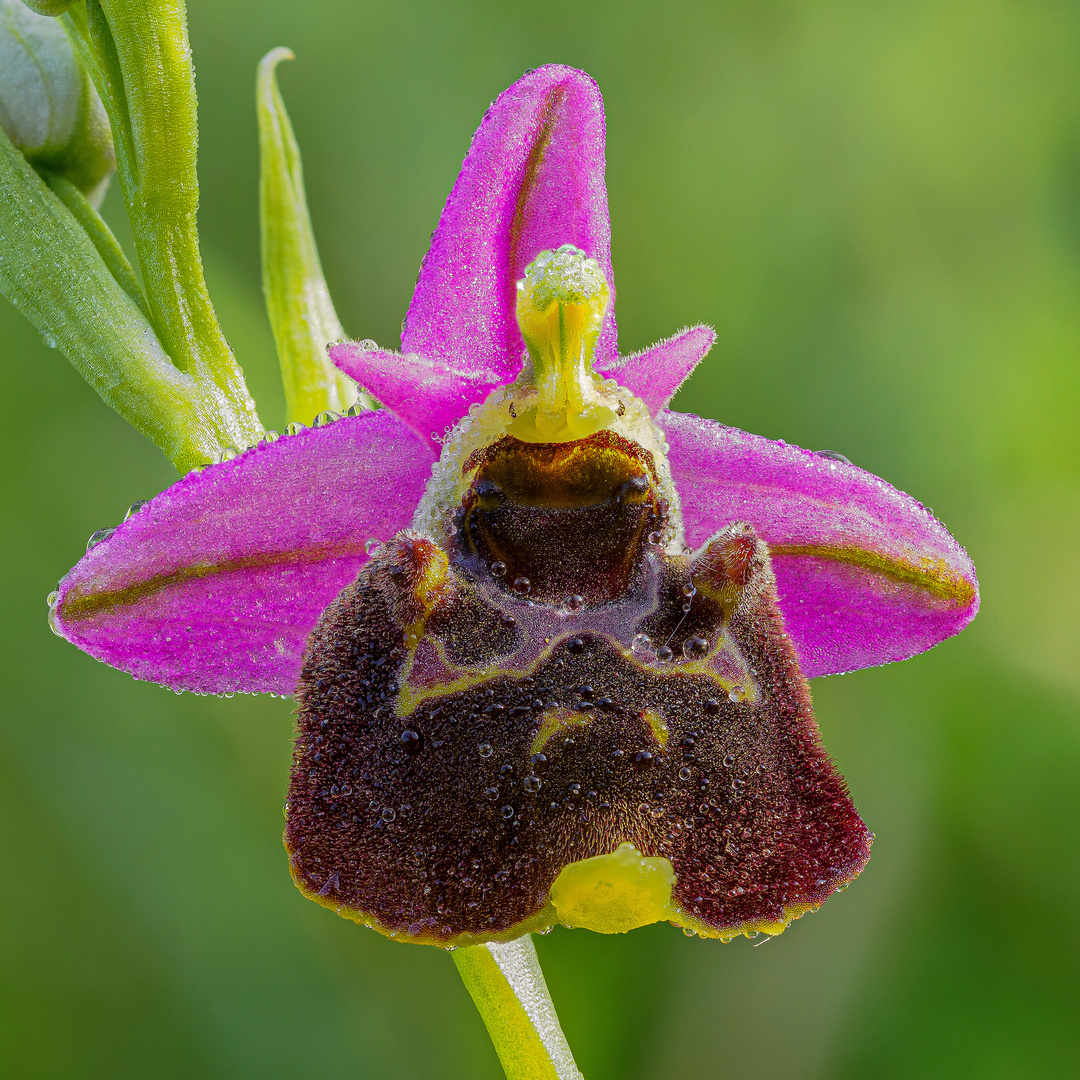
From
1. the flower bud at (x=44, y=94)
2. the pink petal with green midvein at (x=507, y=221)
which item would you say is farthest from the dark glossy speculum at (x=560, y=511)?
the flower bud at (x=44, y=94)

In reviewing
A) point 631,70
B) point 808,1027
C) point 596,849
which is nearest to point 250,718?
point 808,1027

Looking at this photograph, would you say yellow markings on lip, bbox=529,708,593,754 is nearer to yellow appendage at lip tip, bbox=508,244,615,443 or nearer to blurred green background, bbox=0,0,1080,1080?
yellow appendage at lip tip, bbox=508,244,615,443

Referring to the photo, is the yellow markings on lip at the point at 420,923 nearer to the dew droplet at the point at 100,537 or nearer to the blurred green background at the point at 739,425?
the dew droplet at the point at 100,537

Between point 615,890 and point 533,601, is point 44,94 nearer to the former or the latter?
point 533,601

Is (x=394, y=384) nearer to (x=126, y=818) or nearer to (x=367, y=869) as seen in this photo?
(x=367, y=869)

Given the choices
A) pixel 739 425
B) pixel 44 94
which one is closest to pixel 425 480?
pixel 44 94
